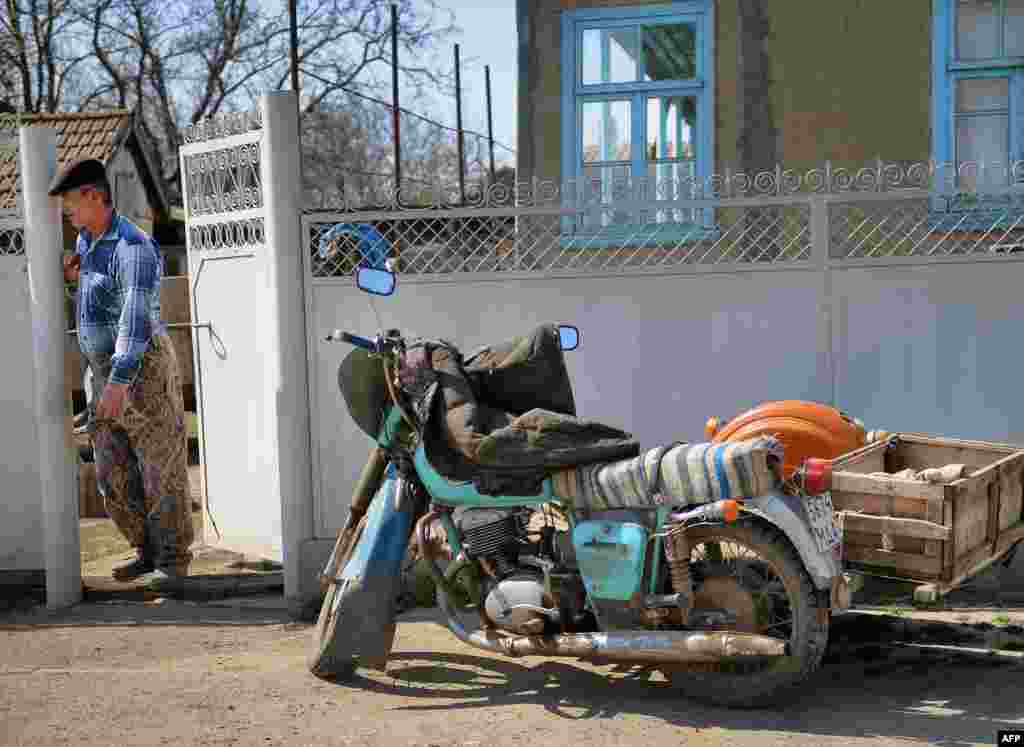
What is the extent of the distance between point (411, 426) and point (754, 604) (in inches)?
56.1

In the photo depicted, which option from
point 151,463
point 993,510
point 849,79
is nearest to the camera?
point 993,510

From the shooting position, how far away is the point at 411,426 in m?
4.84

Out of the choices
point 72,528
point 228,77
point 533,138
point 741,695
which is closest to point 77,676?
point 72,528

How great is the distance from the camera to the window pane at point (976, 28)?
967 cm

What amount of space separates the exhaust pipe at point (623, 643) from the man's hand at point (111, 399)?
2.25 m

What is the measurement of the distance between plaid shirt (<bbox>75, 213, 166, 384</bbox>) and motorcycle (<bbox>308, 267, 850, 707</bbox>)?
203 centimetres

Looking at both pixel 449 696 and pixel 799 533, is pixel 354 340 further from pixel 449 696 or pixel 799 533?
pixel 799 533

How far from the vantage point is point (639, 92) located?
9984 millimetres

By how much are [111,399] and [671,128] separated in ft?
17.8

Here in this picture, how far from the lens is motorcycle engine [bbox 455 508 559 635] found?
4.58m

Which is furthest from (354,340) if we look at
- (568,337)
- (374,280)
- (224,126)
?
(224,126)

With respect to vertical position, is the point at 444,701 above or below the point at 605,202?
below

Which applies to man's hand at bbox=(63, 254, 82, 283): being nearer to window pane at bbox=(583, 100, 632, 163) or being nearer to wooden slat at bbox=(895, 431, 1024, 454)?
wooden slat at bbox=(895, 431, 1024, 454)

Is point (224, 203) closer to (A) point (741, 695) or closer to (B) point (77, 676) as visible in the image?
(B) point (77, 676)
